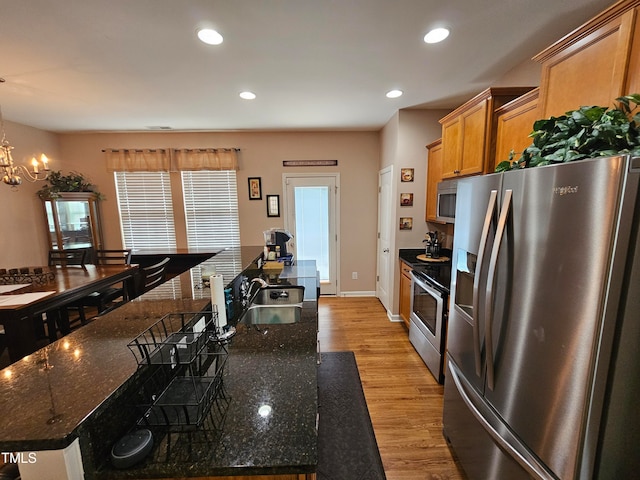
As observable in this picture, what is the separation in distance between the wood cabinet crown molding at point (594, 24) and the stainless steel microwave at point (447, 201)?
118 cm

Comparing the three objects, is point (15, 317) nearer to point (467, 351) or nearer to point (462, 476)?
point (467, 351)

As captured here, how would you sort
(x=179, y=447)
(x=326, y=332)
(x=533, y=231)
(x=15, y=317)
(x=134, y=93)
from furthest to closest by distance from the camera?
(x=326, y=332)
(x=134, y=93)
(x=15, y=317)
(x=533, y=231)
(x=179, y=447)

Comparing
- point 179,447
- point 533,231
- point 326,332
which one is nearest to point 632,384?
point 533,231

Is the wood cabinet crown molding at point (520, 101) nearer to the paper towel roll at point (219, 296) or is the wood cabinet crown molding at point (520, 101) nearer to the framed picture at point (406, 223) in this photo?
the framed picture at point (406, 223)

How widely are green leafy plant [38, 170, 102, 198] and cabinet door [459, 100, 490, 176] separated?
16.0ft

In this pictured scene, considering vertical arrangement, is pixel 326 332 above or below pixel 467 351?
below

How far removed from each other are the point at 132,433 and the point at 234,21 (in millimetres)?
2044

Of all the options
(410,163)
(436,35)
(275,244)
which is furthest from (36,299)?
(410,163)

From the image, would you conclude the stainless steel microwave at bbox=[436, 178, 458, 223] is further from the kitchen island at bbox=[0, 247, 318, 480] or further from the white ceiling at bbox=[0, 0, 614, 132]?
the kitchen island at bbox=[0, 247, 318, 480]

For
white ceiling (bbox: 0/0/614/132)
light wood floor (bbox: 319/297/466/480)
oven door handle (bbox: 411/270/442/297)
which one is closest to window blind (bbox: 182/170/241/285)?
white ceiling (bbox: 0/0/614/132)

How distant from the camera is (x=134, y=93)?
8.55 feet

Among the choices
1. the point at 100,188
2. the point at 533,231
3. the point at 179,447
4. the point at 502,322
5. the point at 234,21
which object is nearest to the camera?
the point at 179,447

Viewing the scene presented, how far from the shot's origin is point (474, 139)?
2.24 m

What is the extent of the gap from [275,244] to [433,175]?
2.06 meters
